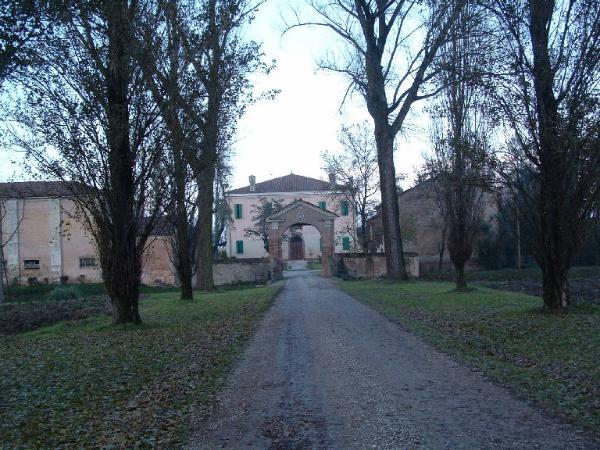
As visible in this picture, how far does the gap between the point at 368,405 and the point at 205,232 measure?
2204 centimetres

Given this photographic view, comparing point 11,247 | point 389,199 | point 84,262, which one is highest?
point 389,199

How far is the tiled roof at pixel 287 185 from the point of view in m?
73.0

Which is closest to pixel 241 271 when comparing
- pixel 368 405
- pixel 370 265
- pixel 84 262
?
pixel 370 265

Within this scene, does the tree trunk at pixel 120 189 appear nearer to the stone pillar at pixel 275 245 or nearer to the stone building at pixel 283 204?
the stone pillar at pixel 275 245

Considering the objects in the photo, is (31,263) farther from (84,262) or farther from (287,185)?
(287,185)

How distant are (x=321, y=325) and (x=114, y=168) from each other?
5854 mm

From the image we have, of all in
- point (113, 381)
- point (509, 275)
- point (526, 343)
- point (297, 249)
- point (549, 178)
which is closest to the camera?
point (113, 381)

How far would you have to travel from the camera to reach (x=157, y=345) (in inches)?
461

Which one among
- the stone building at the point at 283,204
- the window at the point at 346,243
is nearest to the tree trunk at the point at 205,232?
the window at the point at 346,243

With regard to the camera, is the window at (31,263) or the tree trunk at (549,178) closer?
the tree trunk at (549,178)

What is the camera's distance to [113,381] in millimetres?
8484

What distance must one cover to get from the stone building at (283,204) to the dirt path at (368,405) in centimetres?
5971

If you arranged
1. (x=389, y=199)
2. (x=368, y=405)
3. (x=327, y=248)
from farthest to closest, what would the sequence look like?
(x=327, y=248)
(x=389, y=199)
(x=368, y=405)

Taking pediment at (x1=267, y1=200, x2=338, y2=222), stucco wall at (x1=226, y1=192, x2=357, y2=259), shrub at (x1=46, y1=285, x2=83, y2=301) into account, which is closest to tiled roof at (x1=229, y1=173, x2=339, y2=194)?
stucco wall at (x1=226, y1=192, x2=357, y2=259)
